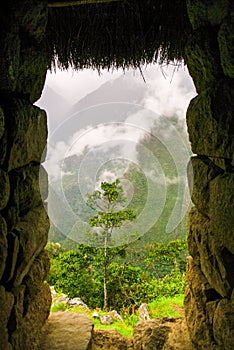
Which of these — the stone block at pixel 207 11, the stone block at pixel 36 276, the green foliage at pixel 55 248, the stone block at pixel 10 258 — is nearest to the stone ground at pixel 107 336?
the stone block at pixel 36 276

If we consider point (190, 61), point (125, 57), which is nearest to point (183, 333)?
point (190, 61)

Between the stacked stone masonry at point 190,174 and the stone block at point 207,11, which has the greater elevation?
the stone block at point 207,11

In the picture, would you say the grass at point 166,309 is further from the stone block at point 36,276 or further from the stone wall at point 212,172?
the stone block at point 36,276

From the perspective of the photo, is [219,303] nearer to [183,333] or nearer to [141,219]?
[183,333]

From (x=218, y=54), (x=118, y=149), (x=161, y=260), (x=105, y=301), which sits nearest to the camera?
(x=218, y=54)

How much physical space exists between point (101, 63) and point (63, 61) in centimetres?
28

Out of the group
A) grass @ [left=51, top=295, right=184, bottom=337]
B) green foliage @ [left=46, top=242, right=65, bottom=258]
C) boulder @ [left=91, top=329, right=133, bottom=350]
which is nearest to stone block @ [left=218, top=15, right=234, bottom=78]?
boulder @ [left=91, top=329, right=133, bottom=350]

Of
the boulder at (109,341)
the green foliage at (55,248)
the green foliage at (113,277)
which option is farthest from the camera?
the green foliage at (55,248)

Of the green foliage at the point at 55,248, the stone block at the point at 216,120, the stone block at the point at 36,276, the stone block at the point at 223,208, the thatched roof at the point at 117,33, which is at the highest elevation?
the thatched roof at the point at 117,33

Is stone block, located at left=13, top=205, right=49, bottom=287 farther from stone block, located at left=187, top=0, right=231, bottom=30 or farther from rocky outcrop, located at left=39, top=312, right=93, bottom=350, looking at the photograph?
stone block, located at left=187, top=0, right=231, bottom=30

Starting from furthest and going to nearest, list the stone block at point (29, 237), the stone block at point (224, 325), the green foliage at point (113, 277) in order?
the green foliage at point (113, 277)
the stone block at point (29, 237)
the stone block at point (224, 325)

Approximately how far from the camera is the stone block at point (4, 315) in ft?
4.49

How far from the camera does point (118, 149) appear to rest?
469cm

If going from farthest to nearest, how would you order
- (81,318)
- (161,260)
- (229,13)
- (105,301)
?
(161,260), (105,301), (81,318), (229,13)
